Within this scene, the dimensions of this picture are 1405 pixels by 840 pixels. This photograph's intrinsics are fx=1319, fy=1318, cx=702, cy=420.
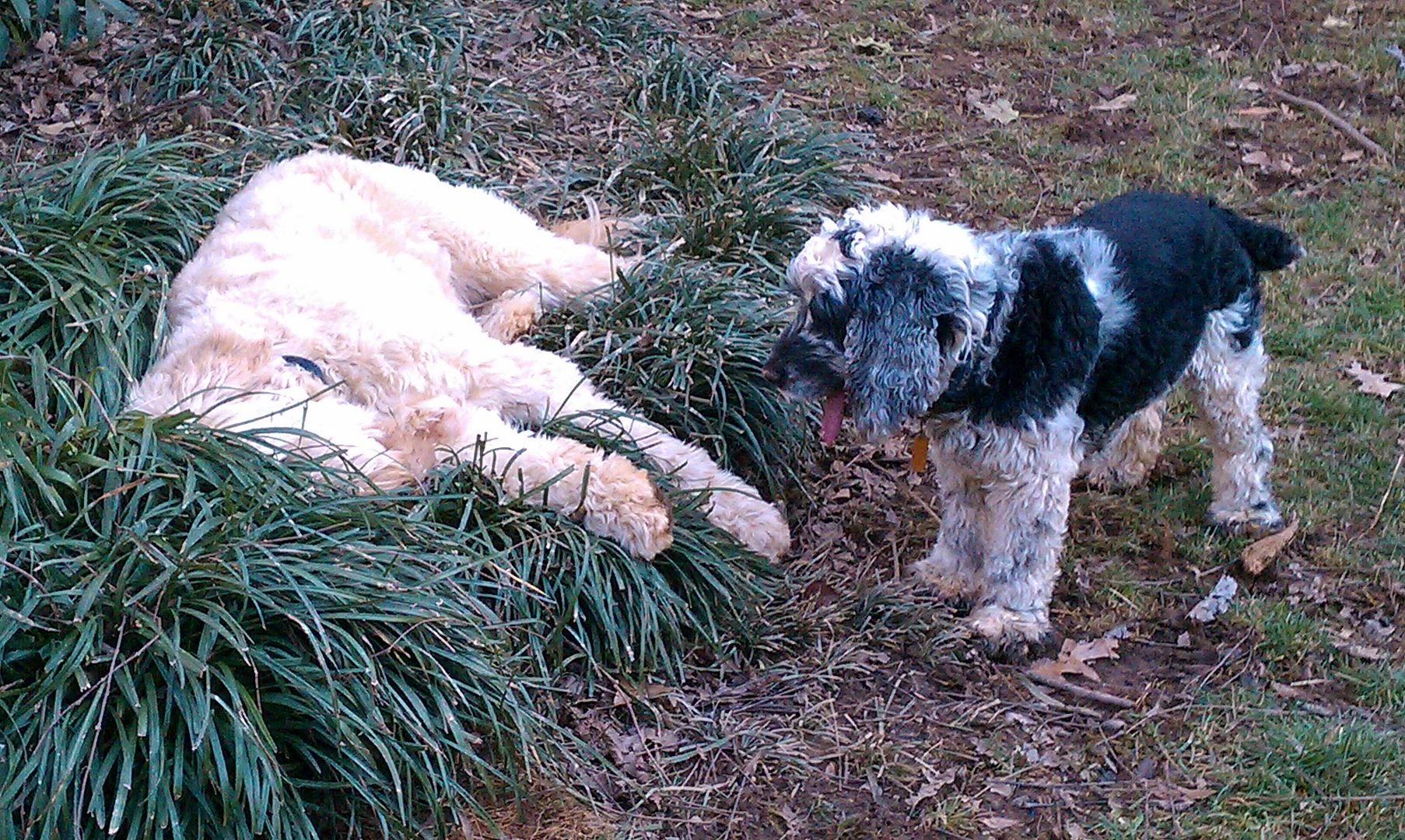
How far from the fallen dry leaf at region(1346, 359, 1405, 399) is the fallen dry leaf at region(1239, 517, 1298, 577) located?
1133mm

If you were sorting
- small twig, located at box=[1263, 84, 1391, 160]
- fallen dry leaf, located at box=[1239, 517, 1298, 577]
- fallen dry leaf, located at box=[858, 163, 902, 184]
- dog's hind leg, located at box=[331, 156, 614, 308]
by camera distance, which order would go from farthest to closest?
Result: small twig, located at box=[1263, 84, 1391, 160] < fallen dry leaf, located at box=[858, 163, 902, 184] < dog's hind leg, located at box=[331, 156, 614, 308] < fallen dry leaf, located at box=[1239, 517, 1298, 577]

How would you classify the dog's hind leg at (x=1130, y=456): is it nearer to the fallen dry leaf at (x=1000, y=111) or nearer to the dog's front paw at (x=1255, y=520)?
the dog's front paw at (x=1255, y=520)

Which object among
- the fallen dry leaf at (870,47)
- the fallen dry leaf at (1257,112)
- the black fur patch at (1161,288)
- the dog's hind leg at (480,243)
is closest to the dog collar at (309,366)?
the dog's hind leg at (480,243)

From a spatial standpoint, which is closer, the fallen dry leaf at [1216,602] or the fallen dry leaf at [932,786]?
the fallen dry leaf at [932,786]

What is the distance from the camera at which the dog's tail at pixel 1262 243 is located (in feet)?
16.2

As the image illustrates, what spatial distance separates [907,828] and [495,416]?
206 centimetres

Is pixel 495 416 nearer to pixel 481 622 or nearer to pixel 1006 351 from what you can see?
pixel 481 622

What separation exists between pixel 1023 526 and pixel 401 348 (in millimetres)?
2352

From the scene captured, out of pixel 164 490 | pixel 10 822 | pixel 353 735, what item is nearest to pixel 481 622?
pixel 353 735

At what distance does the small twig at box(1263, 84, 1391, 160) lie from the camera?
784 centimetres

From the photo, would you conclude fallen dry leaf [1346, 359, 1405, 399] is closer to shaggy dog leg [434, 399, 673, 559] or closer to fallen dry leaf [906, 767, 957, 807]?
fallen dry leaf [906, 767, 957, 807]

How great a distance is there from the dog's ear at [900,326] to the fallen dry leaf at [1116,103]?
182 inches

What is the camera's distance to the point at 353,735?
11.3 ft

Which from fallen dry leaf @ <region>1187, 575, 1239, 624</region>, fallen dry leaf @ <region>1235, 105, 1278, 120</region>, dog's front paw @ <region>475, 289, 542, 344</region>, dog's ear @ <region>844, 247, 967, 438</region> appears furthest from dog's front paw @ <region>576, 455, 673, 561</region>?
fallen dry leaf @ <region>1235, 105, 1278, 120</region>
